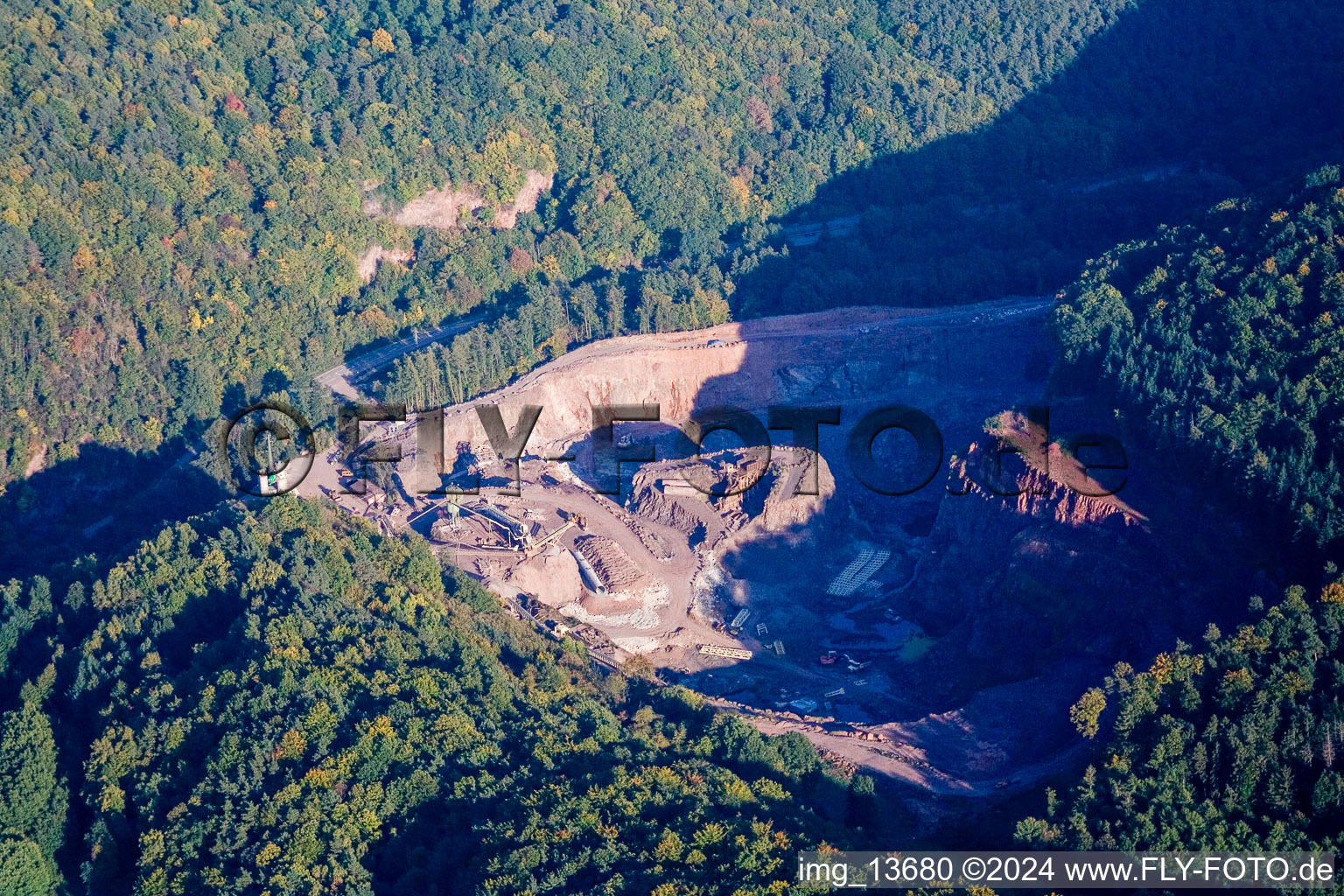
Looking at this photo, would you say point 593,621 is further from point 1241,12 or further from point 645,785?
point 1241,12

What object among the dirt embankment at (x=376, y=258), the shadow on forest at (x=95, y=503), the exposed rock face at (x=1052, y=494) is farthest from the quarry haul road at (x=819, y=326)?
the shadow on forest at (x=95, y=503)

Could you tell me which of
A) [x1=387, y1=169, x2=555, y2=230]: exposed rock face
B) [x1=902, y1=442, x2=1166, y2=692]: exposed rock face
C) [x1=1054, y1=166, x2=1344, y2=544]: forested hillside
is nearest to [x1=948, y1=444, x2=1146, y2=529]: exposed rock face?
[x1=902, y1=442, x2=1166, y2=692]: exposed rock face

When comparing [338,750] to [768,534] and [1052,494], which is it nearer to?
[768,534]

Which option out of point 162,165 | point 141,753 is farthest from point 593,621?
point 162,165

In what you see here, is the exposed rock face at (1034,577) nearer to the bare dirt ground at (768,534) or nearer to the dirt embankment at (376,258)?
the bare dirt ground at (768,534)

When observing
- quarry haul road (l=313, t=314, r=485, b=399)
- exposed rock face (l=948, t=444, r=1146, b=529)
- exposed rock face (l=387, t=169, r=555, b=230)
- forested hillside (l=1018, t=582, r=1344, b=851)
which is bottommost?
forested hillside (l=1018, t=582, r=1344, b=851)

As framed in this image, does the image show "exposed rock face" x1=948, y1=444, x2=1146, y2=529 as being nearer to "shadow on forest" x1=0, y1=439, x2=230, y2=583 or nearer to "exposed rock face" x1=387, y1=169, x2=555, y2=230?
"shadow on forest" x1=0, y1=439, x2=230, y2=583

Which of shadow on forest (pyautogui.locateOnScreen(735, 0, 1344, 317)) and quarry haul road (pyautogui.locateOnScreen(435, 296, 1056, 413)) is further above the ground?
shadow on forest (pyautogui.locateOnScreen(735, 0, 1344, 317))
